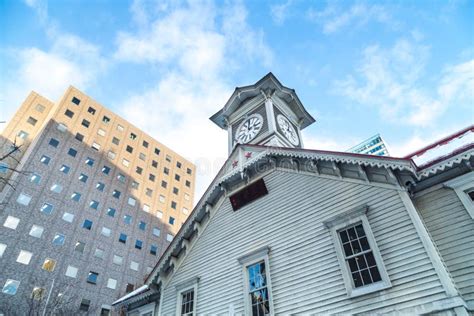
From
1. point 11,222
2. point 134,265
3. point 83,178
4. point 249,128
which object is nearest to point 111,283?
point 134,265

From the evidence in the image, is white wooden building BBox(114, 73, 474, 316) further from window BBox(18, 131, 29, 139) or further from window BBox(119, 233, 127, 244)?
window BBox(18, 131, 29, 139)

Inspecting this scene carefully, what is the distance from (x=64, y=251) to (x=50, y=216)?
15.8 ft

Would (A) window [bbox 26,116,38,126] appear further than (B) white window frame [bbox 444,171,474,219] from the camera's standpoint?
Yes

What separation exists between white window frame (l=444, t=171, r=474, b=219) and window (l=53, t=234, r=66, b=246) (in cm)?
4084

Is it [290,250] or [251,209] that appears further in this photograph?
[251,209]

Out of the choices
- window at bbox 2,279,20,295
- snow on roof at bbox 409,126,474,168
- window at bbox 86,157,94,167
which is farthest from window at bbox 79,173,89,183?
snow on roof at bbox 409,126,474,168

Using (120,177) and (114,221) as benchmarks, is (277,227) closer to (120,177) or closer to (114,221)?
(114,221)

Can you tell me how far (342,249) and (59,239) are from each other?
125 feet

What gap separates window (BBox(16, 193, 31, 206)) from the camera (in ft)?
118

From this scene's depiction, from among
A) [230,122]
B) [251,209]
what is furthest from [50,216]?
[251,209]

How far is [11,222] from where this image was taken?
3394 centimetres

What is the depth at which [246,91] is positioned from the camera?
20547 millimetres

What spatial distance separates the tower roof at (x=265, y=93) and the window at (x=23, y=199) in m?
28.5

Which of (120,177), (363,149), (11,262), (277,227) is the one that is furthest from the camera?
(363,149)
